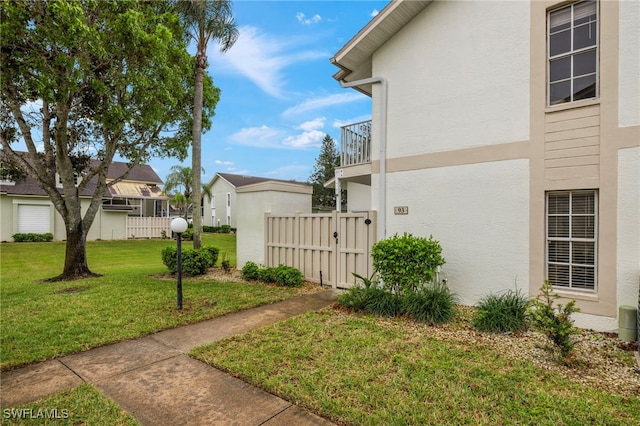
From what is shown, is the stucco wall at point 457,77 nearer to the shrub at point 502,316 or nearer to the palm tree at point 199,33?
the shrub at point 502,316

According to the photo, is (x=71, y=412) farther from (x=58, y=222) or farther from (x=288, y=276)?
(x=58, y=222)

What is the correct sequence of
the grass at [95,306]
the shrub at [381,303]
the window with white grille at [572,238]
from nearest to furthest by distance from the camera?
1. the grass at [95,306]
2. the window with white grille at [572,238]
3. the shrub at [381,303]

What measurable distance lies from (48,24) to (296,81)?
37.5 ft

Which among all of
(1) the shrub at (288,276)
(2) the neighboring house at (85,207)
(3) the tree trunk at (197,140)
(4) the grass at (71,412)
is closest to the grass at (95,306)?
(1) the shrub at (288,276)

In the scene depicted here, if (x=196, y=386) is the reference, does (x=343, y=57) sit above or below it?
above

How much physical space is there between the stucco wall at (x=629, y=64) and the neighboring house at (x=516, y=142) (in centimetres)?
2

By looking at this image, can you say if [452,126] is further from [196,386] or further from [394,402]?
[196,386]

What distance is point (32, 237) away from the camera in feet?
65.8

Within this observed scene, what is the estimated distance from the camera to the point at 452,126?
6.87m

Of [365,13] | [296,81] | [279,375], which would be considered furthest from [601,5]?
[296,81]

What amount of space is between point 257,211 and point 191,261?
257 centimetres

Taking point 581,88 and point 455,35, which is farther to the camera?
point 455,35

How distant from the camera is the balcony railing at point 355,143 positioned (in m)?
9.53

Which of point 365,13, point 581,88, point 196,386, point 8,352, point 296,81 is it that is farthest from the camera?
point 296,81
